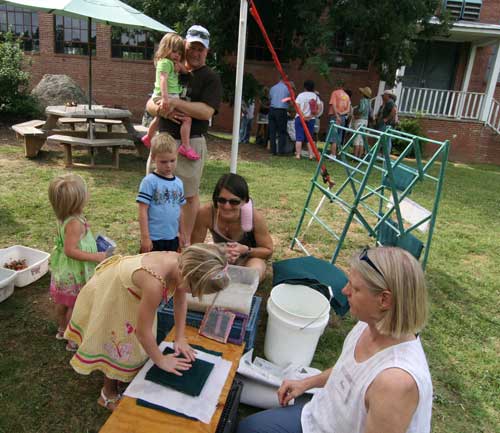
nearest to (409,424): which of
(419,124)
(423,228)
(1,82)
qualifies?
(423,228)

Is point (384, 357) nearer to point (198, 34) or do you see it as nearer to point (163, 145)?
point (163, 145)

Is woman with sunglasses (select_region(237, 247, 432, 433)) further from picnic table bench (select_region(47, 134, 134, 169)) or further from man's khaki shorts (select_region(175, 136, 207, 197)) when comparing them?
picnic table bench (select_region(47, 134, 134, 169))

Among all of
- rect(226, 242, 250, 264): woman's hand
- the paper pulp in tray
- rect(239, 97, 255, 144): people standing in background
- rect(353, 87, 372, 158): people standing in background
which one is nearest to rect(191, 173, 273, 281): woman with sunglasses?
rect(226, 242, 250, 264): woman's hand

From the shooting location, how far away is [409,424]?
3.92ft

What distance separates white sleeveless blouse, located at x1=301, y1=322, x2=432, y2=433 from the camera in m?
1.21

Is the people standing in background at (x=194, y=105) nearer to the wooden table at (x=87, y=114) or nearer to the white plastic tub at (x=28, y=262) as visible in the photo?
the white plastic tub at (x=28, y=262)

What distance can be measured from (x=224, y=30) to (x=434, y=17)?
6.01m

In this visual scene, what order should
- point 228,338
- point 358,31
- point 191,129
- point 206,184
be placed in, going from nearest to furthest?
point 228,338 < point 191,129 < point 206,184 < point 358,31

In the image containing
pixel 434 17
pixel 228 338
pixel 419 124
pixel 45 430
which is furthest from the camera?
pixel 419 124

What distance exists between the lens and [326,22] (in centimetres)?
979

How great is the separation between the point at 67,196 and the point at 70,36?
1594 centimetres

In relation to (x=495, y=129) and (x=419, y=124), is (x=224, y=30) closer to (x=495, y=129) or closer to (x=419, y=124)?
(x=419, y=124)

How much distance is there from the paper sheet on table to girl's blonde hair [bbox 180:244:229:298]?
15.8 inches

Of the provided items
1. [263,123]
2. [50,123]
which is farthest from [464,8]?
[50,123]
